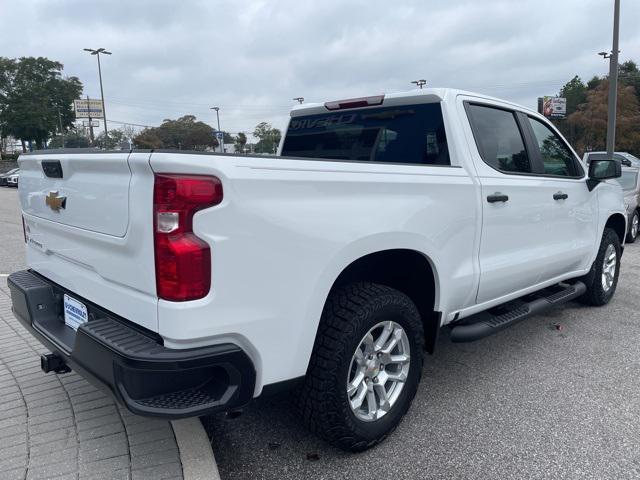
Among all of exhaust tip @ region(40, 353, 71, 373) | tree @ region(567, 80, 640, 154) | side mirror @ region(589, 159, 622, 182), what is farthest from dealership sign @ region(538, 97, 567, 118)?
exhaust tip @ region(40, 353, 71, 373)

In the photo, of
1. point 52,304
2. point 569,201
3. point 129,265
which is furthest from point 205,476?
point 569,201

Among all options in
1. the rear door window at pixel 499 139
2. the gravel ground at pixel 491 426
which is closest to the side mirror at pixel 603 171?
the rear door window at pixel 499 139

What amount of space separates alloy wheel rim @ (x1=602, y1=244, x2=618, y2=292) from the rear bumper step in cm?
439

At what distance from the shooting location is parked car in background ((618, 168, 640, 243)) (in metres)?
9.46

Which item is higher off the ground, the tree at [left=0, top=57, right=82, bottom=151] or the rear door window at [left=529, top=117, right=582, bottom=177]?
the tree at [left=0, top=57, right=82, bottom=151]

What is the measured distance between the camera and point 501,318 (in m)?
3.61

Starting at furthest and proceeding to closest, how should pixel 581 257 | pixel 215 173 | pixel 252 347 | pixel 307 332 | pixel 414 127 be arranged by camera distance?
pixel 581 257, pixel 414 127, pixel 307 332, pixel 252 347, pixel 215 173

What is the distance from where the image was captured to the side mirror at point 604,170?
4562 mm

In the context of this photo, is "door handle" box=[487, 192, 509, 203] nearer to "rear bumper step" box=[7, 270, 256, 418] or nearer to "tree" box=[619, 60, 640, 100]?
"rear bumper step" box=[7, 270, 256, 418]

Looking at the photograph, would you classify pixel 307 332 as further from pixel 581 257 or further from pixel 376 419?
pixel 581 257

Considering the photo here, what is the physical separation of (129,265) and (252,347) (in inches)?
24.2

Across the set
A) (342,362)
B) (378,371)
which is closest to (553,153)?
(378,371)

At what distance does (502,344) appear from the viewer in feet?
14.4

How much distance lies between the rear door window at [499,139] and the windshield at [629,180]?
699 centimetres
